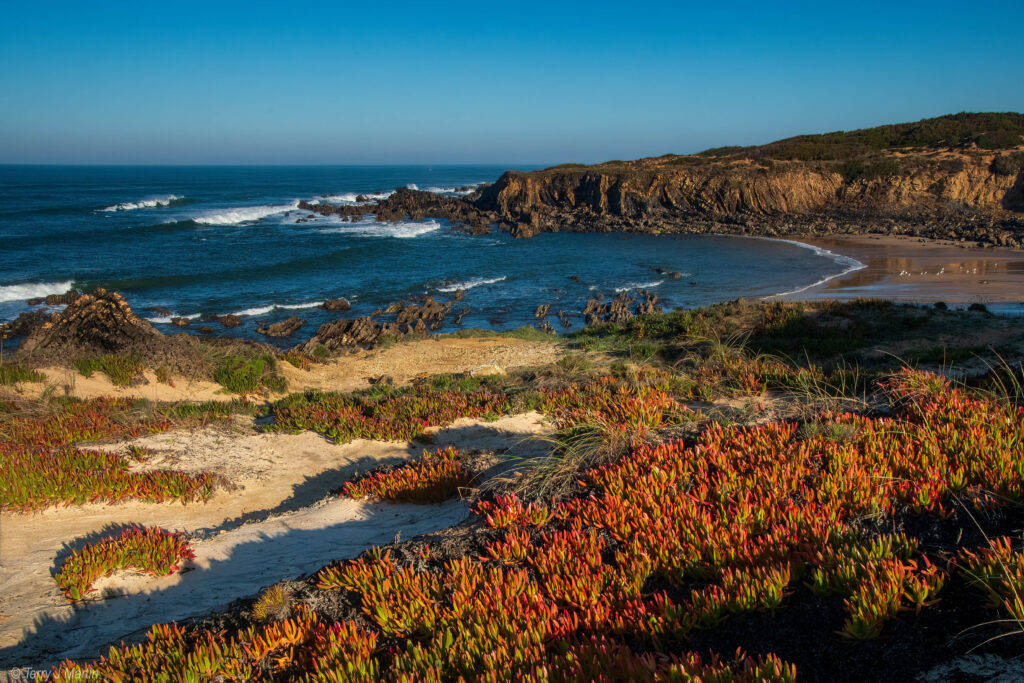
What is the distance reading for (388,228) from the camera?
5931cm

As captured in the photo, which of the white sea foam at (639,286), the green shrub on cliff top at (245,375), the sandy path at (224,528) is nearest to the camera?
the sandy path at (224,528)

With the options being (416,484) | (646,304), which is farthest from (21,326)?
(646,304)

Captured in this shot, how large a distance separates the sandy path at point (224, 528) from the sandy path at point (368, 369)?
18.8 ft

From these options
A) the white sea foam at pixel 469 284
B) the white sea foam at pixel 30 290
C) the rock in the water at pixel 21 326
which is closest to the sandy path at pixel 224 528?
the rock in the water at pixel 21 326

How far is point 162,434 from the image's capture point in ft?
29.8

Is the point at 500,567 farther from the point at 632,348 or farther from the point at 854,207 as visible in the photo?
the point at 854,207

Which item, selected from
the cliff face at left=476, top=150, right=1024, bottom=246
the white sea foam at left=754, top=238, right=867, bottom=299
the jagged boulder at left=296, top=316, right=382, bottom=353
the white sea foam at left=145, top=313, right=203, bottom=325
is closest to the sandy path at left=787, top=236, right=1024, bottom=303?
the white sea foam at left=754, top=238, right=867, bottom=299

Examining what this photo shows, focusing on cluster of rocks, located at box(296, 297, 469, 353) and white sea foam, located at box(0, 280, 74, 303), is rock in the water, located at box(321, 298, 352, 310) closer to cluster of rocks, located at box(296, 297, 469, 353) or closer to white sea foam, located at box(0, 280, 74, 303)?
cluster of rocks, located at box(296, 297, 469, 353)

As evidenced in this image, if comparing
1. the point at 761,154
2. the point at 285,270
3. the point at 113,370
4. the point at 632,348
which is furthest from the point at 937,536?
the point at 761,154

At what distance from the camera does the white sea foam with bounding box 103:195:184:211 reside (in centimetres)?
6812

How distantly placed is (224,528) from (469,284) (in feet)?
99.2

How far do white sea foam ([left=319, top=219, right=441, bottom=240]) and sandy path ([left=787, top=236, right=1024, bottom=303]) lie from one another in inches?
1453

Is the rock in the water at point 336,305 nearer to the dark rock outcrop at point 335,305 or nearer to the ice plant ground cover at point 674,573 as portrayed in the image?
the dark rock outcrop at point 335,305

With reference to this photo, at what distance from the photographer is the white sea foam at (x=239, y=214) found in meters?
Result: 60.6
